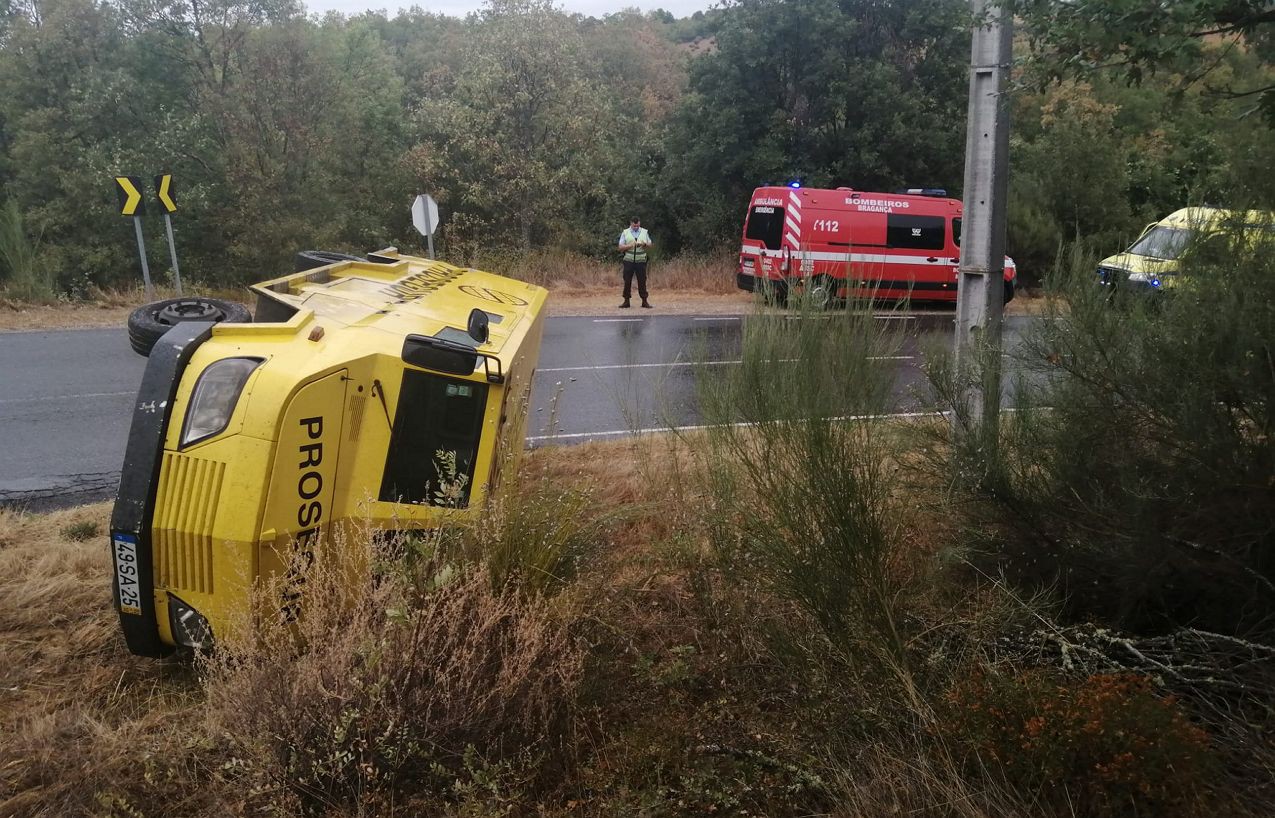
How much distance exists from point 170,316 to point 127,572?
2828 millimetres

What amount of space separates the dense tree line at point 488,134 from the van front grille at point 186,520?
19447mm

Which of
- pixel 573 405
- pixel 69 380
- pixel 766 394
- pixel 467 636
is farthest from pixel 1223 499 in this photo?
pixel 69 380

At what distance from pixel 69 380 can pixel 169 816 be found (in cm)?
957

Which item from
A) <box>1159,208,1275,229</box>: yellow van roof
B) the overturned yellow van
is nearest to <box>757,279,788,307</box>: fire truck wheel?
the overturned yellow van

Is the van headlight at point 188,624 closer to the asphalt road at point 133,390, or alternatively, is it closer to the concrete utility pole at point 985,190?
the asphalt road at point 133,390

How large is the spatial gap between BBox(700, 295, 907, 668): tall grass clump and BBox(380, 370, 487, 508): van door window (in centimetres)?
116

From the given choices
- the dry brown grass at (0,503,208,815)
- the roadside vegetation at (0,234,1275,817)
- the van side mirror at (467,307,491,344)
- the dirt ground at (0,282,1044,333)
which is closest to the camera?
the roadside vegetation at (0,234,1275,817)

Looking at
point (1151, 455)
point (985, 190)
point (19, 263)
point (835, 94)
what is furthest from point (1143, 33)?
point (835, 94)

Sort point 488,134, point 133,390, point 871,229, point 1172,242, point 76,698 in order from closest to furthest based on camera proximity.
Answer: point 1172,242
point 76,698
point 133,390
point 871,229
point 488,134

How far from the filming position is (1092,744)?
271 cm

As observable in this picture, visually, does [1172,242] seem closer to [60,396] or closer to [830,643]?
[830,643]

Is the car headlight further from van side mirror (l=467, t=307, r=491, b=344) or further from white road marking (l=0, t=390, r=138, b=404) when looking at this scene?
white road marking (l=0, t=390, r=138, b=404)

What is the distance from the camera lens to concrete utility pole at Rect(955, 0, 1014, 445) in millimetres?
4918

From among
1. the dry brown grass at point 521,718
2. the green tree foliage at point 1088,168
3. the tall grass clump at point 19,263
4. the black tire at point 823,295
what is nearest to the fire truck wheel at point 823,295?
the black tire at point 823,295
